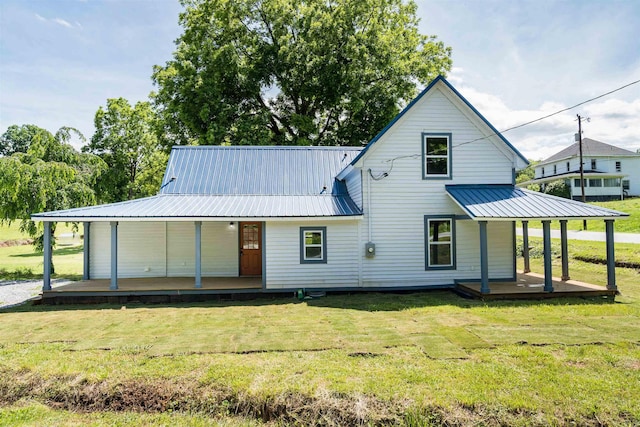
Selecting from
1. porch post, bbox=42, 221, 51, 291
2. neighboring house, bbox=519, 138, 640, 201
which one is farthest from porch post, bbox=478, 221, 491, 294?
neighboring house, bbox=519, 138, 640, 201

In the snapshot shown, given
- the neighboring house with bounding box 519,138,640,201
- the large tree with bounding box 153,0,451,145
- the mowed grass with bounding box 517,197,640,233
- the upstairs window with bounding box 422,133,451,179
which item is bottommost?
the mowed grass with bounding box 517,197,640,233

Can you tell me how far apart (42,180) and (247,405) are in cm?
1490

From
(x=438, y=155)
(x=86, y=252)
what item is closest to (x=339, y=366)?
(x=438, y=155)

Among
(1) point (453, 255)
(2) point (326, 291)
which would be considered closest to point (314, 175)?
Answer: (2) point (326, 291)

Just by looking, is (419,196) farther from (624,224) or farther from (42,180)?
(624,224)

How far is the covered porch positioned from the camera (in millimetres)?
10258

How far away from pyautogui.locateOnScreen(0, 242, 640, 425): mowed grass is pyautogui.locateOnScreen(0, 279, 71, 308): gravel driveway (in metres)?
3.18

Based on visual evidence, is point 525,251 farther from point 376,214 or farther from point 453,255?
point 376,214

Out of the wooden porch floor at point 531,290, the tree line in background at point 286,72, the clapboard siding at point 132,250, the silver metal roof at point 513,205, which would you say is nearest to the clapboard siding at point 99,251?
the clapboard siding at point 132,250

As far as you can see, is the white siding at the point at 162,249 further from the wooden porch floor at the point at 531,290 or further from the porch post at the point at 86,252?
the wooden porch floor at the point at 531,290

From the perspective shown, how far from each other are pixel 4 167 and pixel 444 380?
17.2m

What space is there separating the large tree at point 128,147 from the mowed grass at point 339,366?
2061 centimetres

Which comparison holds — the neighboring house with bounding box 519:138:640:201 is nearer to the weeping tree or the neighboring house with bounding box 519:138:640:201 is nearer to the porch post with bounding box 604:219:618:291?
the porch post with bounding box 604:219:618:291

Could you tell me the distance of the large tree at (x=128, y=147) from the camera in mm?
27344
